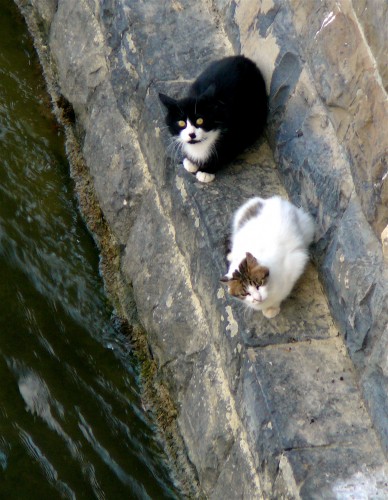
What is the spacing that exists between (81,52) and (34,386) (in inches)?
89.2

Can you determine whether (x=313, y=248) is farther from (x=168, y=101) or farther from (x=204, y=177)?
(x=168, y=101)

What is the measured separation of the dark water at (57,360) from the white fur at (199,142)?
984 mm

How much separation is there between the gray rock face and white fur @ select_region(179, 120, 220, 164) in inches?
4.4

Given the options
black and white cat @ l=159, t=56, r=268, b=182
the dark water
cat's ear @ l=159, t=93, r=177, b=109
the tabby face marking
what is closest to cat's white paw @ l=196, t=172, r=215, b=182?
black and white cat @ l=159, t=56, r=268, b=182

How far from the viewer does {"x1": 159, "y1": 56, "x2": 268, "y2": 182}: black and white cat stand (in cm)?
386

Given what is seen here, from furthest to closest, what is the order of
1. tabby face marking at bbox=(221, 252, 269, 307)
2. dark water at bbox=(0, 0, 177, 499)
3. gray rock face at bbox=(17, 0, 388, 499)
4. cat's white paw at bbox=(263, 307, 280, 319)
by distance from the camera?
1. dark water at bbox=(0, 0, 177, 499)
2. cat's white paw at bbox=(263, 307, 280, 319)
3. tabby face marking at bbox=(221, 252, 269, 307)
4. gray rock face at bbox=(17, 0, 388, 499)

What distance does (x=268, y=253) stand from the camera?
346cm

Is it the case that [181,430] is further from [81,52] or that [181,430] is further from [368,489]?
[81,52]

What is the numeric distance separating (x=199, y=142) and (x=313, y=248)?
2.44 ft

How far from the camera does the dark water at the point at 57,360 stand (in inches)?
145

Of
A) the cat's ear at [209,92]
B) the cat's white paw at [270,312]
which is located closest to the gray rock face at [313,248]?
the cat's white paw at [270,312]

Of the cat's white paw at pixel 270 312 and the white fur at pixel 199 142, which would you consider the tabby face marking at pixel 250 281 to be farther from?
the white fur at pixel 199 142

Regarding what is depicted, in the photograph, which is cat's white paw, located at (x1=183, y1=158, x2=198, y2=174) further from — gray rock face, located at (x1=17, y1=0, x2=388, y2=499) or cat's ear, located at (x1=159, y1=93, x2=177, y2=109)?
cat's ear, located at (x1=159, y1=93, x2=177, y2=109)

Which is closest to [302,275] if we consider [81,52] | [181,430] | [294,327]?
[294,327]
